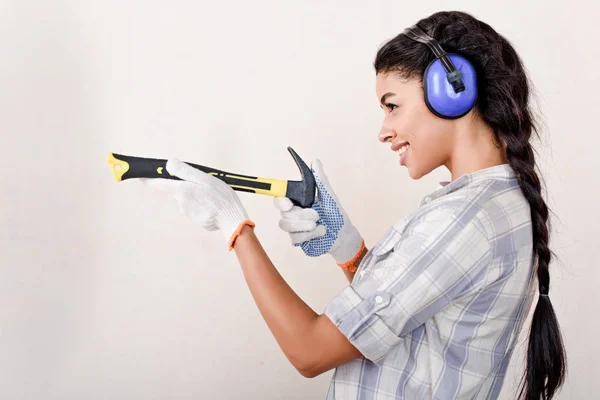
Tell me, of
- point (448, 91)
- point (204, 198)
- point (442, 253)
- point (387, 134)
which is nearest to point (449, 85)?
point (448, 91)

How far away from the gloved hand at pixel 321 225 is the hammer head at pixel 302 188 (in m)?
0.02

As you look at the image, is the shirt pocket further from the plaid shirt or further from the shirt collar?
the shirt collar

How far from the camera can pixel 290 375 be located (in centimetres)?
205

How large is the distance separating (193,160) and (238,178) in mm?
591

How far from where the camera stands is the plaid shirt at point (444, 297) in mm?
959

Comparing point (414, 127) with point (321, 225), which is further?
point (321, 225)

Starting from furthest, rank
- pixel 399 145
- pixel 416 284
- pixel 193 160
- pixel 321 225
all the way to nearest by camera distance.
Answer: pixel 193 160 → pixel 321 225 → pixel 399 145 → pixel 416 284

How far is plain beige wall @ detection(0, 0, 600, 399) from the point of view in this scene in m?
1.62

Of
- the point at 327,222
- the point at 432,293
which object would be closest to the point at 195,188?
the point at 327,222

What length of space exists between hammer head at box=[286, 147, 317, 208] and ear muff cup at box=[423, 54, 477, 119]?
37 cm

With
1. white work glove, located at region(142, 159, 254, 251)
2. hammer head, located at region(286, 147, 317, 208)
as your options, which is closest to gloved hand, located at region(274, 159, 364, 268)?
hammer head, located at region(286, 147, 317, 208)

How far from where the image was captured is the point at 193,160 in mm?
1829

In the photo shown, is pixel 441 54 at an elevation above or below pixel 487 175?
above

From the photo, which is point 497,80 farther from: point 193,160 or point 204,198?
point 193,160
